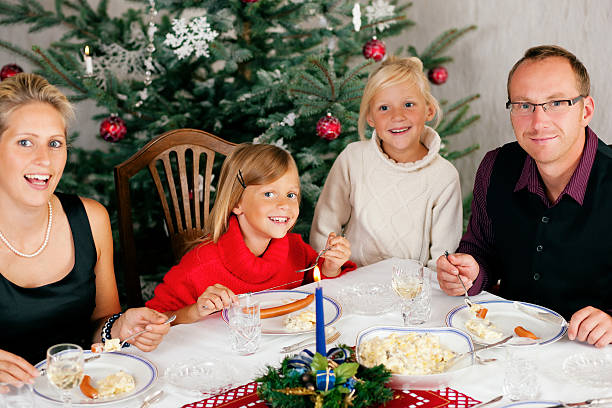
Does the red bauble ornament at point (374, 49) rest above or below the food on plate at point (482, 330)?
above

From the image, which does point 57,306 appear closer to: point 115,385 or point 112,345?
point 112,345

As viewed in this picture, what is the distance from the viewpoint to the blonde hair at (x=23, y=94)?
1667 mm

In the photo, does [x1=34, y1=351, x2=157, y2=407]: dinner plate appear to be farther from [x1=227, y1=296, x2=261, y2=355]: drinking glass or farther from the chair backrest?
the chair backrest

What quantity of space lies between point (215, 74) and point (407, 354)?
2234mm

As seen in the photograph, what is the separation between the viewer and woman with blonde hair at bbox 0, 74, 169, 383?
1673 mm

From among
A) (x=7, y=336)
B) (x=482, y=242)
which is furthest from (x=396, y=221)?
(x=7, y=336)

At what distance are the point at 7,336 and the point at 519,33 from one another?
9.32ft

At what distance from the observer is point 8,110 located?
167 cm

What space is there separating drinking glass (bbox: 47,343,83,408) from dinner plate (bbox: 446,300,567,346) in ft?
2.87

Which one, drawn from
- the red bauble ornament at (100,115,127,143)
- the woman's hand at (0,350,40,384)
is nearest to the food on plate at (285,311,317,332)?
the woman's hand at (0,350,40,384)

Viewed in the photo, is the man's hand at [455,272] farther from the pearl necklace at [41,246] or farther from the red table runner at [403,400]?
the pearl necklace at [41,246]

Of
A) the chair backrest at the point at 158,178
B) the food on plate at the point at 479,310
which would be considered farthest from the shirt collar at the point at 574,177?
the chair backrest at the point at 158,178

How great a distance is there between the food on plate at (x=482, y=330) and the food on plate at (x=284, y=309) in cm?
45

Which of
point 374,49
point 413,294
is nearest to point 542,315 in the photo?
point 413,294
